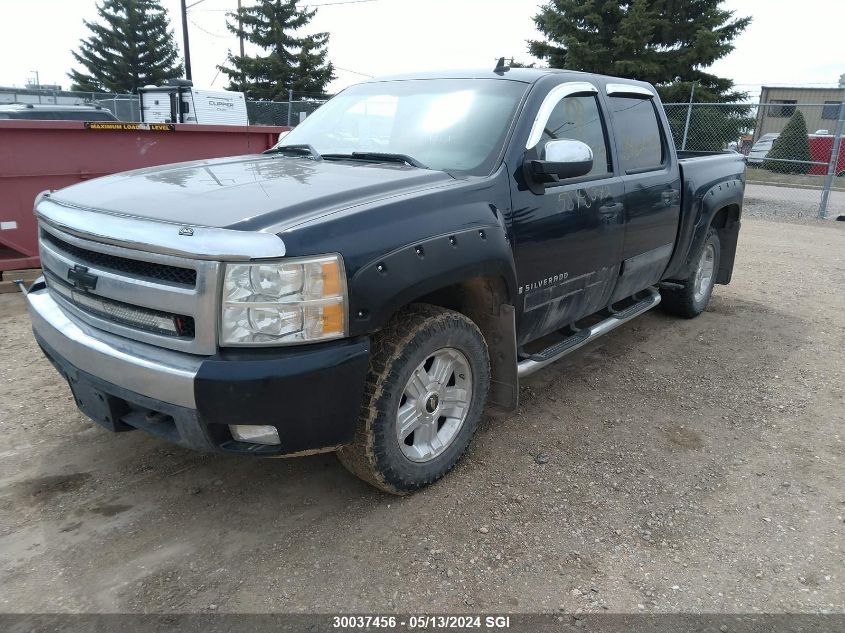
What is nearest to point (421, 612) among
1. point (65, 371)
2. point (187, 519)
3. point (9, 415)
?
point (187, 519)

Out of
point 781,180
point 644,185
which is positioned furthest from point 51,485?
point 781,180

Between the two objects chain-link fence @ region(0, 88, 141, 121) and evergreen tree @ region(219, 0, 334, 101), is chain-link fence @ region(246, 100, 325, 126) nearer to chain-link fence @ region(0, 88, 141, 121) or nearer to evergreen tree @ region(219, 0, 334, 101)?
chain-link fence @ region(0, 88, 141, 121)

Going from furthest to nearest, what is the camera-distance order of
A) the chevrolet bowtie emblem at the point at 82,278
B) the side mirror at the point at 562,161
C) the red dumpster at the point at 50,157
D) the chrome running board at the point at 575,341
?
1. the red dumpster at the point at 50,157
2. the chrome running board at the point at 575,341
3. the side mirror at the point at 562,161
4. the chevrolet bowtie emblem at the point at 82,278

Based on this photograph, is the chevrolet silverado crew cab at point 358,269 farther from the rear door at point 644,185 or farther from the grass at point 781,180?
the grass at point 781,180

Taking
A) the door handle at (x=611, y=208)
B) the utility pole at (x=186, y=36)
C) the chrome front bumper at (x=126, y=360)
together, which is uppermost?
the utility pole at (x=186, y=36)

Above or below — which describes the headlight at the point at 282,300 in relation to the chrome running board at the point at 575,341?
above

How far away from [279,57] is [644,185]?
35311 mm

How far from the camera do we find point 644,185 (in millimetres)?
4223

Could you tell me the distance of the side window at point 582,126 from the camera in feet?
11.7

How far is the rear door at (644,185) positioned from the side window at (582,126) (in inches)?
6.6

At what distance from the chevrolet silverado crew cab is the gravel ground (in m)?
0.37

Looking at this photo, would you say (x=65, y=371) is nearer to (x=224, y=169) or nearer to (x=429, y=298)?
(x=224, y=169)

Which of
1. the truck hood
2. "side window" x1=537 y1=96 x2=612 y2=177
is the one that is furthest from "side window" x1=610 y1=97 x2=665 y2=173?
the truck hood

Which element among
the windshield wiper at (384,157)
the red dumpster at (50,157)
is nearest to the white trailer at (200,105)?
the red dumpster at (50,157)
